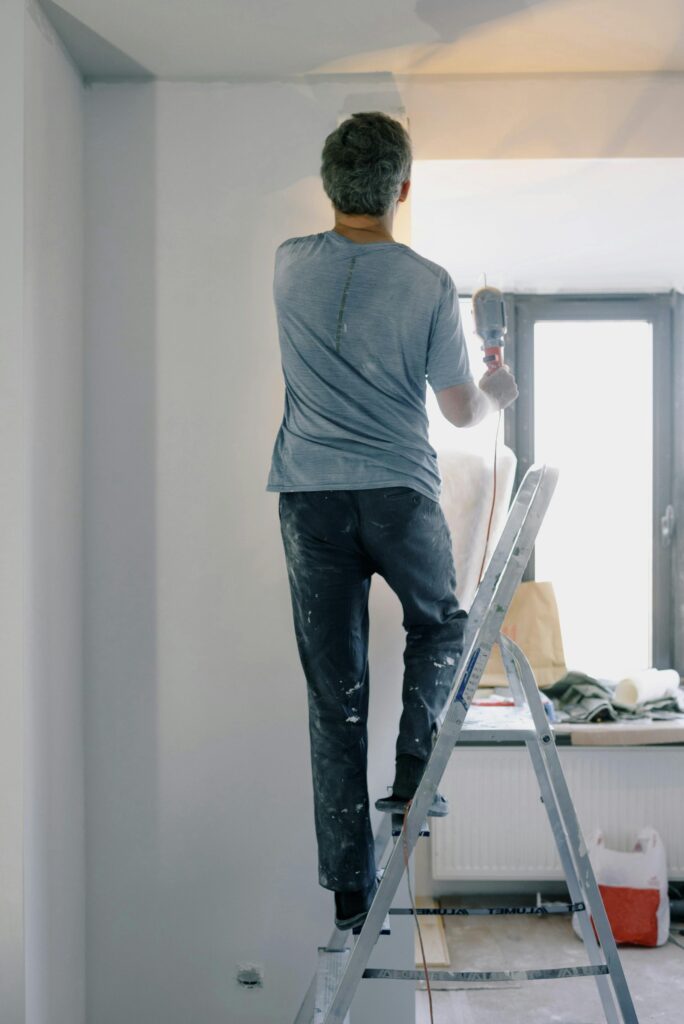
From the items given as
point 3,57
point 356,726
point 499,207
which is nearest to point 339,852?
point 356,726

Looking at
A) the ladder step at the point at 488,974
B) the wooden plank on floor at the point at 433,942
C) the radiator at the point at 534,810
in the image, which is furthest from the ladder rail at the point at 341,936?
the radiator at the point at 534,810

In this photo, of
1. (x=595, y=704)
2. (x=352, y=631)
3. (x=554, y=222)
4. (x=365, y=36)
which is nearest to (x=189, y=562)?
(x=352, y=631)

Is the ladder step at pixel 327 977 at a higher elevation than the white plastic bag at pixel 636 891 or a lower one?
higher

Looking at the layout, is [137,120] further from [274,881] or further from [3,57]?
[274,881]

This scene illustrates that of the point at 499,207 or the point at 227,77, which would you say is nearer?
the point at 227,77

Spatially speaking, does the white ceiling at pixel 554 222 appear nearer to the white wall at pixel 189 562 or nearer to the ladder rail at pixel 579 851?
the white wall at pixel 189 562

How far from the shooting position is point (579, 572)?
3.46m

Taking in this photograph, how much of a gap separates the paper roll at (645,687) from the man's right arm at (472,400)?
164cm

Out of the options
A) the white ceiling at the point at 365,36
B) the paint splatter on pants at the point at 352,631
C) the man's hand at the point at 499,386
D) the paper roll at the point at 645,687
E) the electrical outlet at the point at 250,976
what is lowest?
the electrical outlet at the point at 250,976

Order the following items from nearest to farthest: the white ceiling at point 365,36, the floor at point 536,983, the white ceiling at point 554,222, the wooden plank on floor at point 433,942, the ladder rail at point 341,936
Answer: the ladder rail at point 341,936
the white ceiling at point 365,36
the white ceiling at point 554,222
the floor at point 536,983
the wooden plank on floor at point 433,942

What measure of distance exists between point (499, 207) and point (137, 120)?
0.97 metres

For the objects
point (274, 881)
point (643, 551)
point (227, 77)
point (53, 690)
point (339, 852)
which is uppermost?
point (227, 77)

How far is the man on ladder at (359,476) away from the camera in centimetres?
158

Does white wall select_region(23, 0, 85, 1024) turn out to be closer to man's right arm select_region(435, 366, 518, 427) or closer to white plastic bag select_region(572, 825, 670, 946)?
man's right arm select_region(435, 366, 518, 427)
